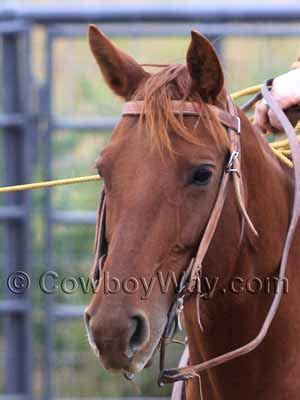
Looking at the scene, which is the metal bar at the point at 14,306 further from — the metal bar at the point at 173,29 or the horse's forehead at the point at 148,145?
the horse's forehead at the point at 148,145

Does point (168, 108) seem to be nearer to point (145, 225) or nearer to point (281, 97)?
point (145, 225)

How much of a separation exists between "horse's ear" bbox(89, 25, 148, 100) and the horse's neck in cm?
31

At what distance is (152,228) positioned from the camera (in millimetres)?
2291

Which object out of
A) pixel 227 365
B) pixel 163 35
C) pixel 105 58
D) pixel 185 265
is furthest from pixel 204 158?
pixel 163 35

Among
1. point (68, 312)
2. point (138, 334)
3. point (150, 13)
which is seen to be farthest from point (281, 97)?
point (68, 312)

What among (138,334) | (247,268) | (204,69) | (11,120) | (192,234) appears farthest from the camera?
(11,120)

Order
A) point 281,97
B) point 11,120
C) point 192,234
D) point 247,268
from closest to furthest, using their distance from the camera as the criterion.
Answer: point 192,234, point 247,268, point 281,97, point 11,120

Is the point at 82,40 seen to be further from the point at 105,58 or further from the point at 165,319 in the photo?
the point at 165,319

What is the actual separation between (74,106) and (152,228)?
320cm

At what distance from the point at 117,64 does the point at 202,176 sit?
0.43m

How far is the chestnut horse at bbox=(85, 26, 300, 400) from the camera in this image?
88.8 inches

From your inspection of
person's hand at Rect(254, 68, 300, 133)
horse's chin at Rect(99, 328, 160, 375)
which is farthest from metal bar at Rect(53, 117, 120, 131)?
horse's chin at Rect(99, 328, 160, 375)

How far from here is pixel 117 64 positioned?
2.59 m

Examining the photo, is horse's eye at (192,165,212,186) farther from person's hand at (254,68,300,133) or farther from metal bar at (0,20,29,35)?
metal bar at (0,20,29,35)
